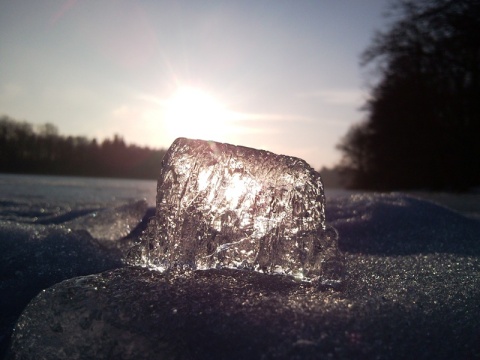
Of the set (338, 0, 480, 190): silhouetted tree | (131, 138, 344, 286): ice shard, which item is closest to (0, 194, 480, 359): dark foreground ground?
(131, 138, 344, 286): ice shard

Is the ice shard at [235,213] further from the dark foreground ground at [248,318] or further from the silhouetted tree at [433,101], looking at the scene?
the silhouetted tree at [433,101]

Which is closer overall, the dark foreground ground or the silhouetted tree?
the dark foreground ground

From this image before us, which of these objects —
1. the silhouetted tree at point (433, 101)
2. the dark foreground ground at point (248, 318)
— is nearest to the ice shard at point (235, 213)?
the dark foreground ground at point (248, 318)

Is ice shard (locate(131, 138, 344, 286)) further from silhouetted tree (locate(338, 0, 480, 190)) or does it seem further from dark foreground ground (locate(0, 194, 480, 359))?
silhouetted tree (locate(338, 0, 480, 190))

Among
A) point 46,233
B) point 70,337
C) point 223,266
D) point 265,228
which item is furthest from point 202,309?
point 46,233

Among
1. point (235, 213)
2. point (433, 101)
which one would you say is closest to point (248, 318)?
→ point (235, 213)

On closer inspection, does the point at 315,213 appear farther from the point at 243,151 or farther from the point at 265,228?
the point at 243,151

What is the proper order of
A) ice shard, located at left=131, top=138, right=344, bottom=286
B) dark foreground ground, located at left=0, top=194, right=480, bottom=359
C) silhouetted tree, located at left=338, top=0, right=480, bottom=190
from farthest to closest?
1. silhouetted tree, located at left=338, top=0, right=480, bottom=190
2. ice shard, located at left=131, top=138, right=344, bottom=286
3. dark foreground ground, located at left=0, top=194, right=480, bottom=359
